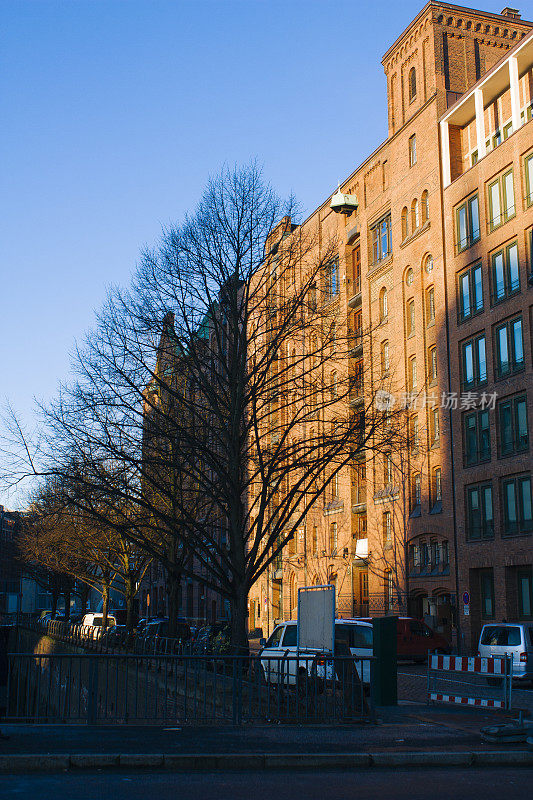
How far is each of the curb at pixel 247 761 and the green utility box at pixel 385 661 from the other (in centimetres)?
568

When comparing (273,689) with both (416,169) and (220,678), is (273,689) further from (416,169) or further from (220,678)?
(416,169)

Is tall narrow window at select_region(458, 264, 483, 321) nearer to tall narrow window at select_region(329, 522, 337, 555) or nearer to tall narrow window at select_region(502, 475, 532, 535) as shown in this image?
tall narrow window at select_region(502, 475, 532, 535)

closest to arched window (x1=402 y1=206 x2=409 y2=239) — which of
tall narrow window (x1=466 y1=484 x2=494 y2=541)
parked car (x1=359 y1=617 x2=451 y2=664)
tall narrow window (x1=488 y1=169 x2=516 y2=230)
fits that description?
tall narrow window (x1=488 y1=169 x2=516 y2=230)

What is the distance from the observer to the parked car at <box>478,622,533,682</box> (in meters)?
24.5

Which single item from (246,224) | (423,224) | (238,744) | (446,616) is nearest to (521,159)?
(423,224)

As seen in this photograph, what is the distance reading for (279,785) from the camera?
904 centimetres

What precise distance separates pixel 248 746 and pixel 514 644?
16455mm

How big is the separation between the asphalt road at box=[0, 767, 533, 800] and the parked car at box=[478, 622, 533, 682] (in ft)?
49.9

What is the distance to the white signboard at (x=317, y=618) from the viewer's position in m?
15.4

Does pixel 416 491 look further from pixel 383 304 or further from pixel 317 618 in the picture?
pixel 317 618

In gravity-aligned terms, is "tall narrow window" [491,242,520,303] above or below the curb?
above

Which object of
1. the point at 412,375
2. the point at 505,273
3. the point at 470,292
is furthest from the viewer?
the point at 412,375

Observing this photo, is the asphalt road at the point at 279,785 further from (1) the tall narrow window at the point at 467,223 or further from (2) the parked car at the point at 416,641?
(1) the tall narrow window at the point at 467,223

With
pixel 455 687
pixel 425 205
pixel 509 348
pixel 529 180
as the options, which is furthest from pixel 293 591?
pixel 455 687
